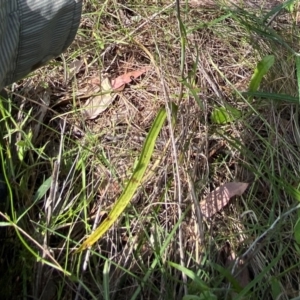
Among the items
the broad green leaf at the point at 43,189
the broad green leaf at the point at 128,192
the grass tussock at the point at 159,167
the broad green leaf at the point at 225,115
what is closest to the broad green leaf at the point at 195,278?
the grass tussock at the point at 159,167

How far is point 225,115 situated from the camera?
1739 mm

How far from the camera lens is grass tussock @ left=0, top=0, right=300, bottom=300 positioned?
151 centimetres

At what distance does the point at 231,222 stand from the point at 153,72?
49 cm

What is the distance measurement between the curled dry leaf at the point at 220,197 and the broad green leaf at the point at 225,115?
177 millimetres

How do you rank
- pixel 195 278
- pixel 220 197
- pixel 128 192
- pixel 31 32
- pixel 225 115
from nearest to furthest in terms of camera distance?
1. pixel 31 32
2. pixel 195 278
3. pixel 128 192
4. pixel 220 197
5. pixel 225 115

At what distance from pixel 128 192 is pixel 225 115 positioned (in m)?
0.36

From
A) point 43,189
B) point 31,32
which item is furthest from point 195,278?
point 31,32

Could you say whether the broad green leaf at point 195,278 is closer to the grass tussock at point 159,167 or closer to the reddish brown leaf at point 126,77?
the grass tussock at point 159,167

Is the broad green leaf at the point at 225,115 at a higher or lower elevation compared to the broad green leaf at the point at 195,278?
higher

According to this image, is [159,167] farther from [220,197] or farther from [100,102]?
[100,102]

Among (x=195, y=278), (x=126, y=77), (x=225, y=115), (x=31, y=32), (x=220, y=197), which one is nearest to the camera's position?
(x=31, y=32)

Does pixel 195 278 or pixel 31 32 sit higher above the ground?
pixel 31 32

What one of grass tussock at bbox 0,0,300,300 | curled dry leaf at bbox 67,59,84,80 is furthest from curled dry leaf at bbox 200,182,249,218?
curled dry leaf at bbox 67,59,84,80

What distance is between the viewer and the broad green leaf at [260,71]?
69.4 inches
